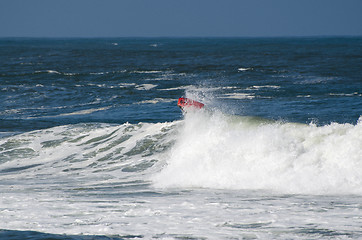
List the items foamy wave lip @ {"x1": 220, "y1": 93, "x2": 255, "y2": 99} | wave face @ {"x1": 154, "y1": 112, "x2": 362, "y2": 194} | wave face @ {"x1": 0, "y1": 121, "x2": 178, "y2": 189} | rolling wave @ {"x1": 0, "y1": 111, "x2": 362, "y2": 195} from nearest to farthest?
wave face @ {"x1": 154, "y1": 112, "x2": 362, "y2": 194}, rolling wave @ {"x1": 0, "y1": 111, "x2": 362, "y2": 195}, wave face @ {"x1": 0, "y1": 121, "x2": 178, "y2": 189}, foamy wave lip @ {"x1": 220, "y1": 93, "x2": 255, "y2": 99}

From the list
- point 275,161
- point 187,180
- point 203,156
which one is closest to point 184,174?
point 187,180

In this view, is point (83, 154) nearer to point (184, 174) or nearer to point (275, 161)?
point (184, 174)

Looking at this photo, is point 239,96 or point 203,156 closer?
point 203,156

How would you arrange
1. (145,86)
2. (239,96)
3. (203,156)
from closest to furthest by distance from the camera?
(203,156) < (239,96) < (145,86)

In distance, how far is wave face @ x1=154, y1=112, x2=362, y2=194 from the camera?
36.4 feet

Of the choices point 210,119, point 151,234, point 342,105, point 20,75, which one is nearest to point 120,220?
point 151,234

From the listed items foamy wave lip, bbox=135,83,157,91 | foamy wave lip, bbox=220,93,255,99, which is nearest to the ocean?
foamy wave lip, bbox=220,93,255,99

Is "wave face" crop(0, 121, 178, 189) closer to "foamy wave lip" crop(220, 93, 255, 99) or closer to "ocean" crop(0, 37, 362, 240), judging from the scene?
"ocean" crop(0, 37, 362, 240)

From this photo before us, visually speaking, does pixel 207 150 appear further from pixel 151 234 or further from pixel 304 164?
pixel 151 234

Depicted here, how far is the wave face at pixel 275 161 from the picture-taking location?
11.1 metres

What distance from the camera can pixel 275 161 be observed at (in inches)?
477

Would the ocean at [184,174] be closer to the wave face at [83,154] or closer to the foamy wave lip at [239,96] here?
the wave face at [83,154]

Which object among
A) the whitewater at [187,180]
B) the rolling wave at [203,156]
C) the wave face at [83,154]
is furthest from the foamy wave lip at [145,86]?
the rolling wave at [203,156]

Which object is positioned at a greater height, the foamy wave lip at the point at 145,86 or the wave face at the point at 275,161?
the wave face at the point at 275,161
